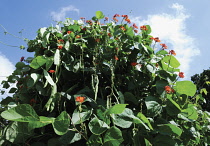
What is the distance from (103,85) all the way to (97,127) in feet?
2.24

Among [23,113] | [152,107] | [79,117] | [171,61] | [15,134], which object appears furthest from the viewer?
[171,61]

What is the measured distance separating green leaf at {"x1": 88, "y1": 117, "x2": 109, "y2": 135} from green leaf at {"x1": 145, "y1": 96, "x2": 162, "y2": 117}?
1.57ft

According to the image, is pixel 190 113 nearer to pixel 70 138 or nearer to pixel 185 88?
pixel 185 88

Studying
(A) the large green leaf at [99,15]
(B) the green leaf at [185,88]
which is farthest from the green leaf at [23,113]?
(A) the large green leaf at [99,15]

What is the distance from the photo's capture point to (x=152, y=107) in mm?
1770

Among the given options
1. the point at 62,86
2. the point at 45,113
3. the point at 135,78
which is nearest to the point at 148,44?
the point at 135,78

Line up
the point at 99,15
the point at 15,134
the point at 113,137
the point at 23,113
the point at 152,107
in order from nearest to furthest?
1. the point at 23,113
2. the point at 113,137
3. the point at 15,134
4. the point at 152,107
5. the point at 99,15

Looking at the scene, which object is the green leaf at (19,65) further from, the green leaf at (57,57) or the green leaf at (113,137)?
the green leaf at (113,137)

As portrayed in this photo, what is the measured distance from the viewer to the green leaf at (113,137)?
1377mm

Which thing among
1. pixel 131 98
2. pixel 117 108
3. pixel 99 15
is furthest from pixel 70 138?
pixel 99 15

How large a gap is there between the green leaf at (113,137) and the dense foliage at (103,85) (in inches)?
2.4

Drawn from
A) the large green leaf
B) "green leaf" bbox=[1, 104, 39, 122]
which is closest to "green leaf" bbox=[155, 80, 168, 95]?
the large green leaf

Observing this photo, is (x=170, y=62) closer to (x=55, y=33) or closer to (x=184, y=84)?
(x=184, y=84)

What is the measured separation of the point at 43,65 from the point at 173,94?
3.72 feet
